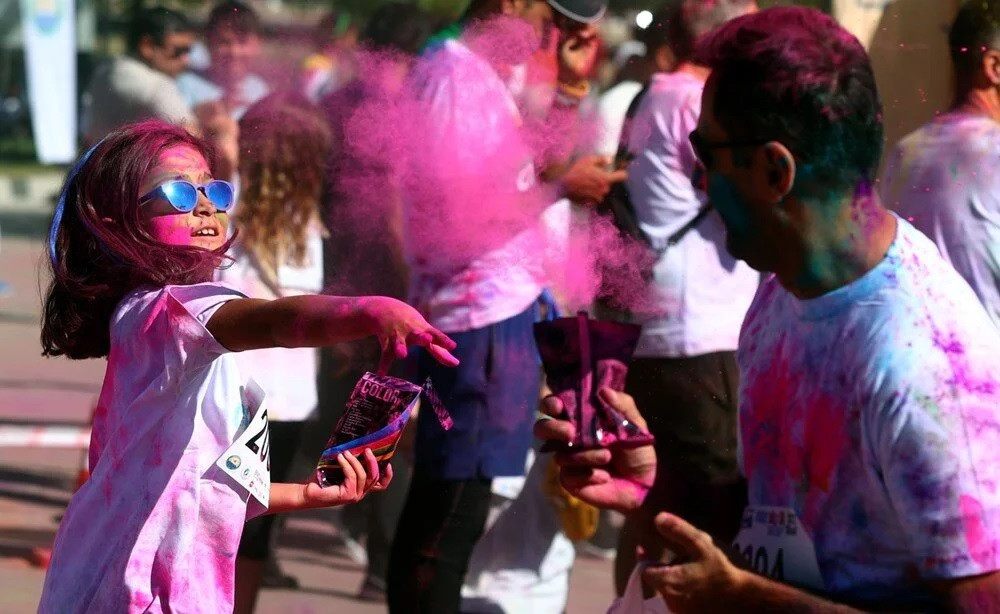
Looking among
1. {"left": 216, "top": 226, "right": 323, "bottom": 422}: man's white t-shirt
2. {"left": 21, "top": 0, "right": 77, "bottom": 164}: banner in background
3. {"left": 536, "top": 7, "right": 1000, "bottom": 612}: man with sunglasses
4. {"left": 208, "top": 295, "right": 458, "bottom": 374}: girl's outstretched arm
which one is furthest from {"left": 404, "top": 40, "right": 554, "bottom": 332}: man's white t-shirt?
{"left": 21, "top": 0, "right": 77, "bottom": 164}: banner in background

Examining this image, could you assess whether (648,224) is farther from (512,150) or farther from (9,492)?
(9,492)

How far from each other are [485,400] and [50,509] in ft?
10.7

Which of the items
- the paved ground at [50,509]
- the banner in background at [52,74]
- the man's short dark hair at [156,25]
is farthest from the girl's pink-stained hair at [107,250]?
the banner in background at [52,74]

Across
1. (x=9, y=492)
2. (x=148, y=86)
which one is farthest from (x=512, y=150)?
(x=9, y=492)

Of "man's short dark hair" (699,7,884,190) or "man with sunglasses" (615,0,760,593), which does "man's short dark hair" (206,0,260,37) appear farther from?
"man's short dark hair" (699,7,884,190)

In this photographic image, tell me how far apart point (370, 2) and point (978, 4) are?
2.42m

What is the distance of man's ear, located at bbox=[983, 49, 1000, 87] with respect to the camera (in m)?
3.54

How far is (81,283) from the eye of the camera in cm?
258

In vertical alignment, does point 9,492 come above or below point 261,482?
below

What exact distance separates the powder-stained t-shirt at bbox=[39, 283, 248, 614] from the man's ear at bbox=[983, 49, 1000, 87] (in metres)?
1.95

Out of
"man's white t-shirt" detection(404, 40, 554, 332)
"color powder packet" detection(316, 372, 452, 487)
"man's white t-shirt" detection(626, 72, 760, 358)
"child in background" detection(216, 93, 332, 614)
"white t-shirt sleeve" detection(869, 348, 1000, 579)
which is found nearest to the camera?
"white t-shirt sleeve" detection(869, 348, 1000, 579)

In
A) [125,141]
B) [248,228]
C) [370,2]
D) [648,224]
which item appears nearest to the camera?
[125,141]

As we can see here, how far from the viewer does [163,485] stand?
2.40 metres

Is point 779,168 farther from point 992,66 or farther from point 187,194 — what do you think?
point 992,66
